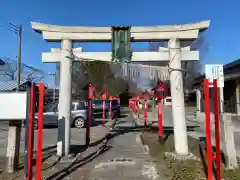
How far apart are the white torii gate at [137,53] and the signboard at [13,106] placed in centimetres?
203

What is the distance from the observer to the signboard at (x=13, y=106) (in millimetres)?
6113

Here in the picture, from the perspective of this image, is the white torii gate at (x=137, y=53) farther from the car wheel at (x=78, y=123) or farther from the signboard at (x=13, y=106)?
the car wheel at (x=78, y=123)

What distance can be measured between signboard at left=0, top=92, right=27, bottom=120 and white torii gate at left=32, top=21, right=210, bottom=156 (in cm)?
203

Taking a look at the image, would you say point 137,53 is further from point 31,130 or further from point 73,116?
point 73,116

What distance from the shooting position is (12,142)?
647cm

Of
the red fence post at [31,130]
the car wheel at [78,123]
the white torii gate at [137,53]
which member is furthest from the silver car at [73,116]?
the red fence post at [31,130]

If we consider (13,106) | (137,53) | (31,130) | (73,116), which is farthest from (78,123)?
(31,130)

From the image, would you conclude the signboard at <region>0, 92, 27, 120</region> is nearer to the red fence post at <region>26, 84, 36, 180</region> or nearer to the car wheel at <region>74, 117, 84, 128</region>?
the red fence post at <region>26, 84, 36, 180</region>

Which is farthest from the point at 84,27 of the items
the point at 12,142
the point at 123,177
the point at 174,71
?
the point at 123,177

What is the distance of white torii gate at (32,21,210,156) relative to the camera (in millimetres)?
8039

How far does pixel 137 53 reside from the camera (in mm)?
8305

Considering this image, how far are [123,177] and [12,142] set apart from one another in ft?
8.31

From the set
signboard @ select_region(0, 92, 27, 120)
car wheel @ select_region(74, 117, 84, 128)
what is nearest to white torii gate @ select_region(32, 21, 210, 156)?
signboard @ select_region(0, 92, 27, 120)

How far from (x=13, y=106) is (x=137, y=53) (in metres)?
3.72
